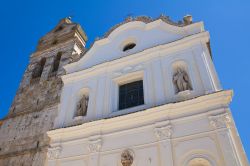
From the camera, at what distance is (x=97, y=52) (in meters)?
13.3

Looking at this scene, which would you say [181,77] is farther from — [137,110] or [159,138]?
[159,138]

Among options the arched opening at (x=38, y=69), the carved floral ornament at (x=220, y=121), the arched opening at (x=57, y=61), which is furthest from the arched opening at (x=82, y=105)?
the arched opening at (x=38, y=69)

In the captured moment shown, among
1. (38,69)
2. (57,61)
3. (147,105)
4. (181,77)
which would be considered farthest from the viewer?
(38,69)

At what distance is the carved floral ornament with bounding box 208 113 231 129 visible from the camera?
7970mm

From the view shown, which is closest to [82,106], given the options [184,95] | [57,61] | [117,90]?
[117,90]

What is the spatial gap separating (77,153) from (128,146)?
6.34 ft

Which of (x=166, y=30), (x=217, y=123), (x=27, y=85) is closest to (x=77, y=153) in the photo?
(x=217, y=123)

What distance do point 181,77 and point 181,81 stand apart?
0.73 ft

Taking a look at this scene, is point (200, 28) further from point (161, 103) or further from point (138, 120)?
point (138, 120)

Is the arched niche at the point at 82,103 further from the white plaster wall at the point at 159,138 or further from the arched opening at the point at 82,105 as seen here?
the white plaster wall at the point at 159,138

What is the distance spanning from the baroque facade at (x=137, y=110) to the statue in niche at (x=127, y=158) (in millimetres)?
31

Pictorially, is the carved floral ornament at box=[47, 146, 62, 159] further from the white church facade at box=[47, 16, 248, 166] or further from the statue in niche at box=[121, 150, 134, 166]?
the statue in niche at box=[121, 150, 134, 166]

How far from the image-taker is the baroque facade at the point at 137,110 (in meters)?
8.16

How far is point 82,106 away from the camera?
11422mm
